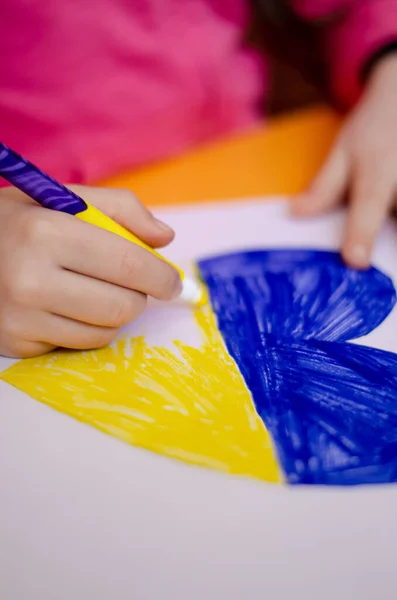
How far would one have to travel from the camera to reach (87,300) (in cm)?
36

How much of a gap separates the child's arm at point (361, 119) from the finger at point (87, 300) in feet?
0.68

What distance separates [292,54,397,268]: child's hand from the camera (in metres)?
0.48

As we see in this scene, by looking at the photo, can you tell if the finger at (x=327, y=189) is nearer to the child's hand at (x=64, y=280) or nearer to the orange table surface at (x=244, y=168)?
the orange table surface at (x=244, y=168)

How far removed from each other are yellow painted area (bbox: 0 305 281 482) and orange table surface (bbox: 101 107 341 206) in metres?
0.22

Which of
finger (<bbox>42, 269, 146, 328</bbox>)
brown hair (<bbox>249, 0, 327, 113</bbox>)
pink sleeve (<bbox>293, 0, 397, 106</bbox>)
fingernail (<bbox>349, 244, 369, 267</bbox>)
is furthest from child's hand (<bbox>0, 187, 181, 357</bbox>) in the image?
brown hair (<bbox>249, 0, 327, 113</bbox>)

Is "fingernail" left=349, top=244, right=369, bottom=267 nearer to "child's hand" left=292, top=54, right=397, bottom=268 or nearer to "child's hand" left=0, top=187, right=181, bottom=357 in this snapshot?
"child's hand" left=292, top=54, right=397, bottom=268

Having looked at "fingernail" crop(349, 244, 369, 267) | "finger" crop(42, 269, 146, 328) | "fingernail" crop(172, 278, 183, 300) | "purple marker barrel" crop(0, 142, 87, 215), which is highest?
"fingernail" crop(349, 244, 369, 267)

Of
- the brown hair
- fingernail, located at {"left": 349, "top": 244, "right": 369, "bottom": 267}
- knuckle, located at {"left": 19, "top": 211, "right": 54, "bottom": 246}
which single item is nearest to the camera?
knuckle, located at {"left": 19, "top": 211, "right": 54, "bottom": 246}

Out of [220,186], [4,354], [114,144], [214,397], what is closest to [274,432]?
[214,397]

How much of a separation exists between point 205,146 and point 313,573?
1.73 ft

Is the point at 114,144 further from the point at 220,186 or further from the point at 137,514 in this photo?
the point at 137,514

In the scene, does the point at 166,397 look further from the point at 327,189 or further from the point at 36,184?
the point at 327,189

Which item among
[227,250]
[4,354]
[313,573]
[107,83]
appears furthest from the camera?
[107,83]

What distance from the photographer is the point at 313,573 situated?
0.25m
